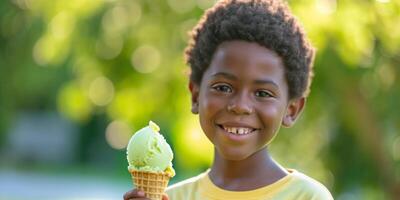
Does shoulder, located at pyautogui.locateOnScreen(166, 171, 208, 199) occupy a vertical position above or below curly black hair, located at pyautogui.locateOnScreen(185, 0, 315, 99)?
below

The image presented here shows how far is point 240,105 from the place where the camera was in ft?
14.1

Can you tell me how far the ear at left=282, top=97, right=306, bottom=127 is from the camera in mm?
4621

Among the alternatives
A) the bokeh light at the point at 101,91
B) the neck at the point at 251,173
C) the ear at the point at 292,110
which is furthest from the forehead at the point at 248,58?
the bokeh light at the point at 101,91

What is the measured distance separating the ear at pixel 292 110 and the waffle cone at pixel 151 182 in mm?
643

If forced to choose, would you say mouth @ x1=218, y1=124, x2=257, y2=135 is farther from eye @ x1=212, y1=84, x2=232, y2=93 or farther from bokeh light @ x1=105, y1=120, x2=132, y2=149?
bokeh light @ x1=105, y1=120, x2=132, y2=149

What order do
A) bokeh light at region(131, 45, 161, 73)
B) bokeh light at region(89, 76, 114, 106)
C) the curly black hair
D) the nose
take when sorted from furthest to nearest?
bokeh light at region(89, 76, 114, 106)
bokeh light at region(131, 45, 161, 73)
the curly black hair
the nose

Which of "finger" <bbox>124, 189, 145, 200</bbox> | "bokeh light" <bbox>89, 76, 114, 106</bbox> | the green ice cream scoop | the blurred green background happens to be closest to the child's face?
the green ice cream scoop

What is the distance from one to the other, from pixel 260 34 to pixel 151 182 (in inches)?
28.5

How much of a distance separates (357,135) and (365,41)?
257 centimetres

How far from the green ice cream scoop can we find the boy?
258 mm

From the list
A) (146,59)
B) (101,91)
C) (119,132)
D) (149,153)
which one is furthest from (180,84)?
(149,153)

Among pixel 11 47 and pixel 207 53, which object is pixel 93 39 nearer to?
pixel 11 47

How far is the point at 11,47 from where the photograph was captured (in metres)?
11.7

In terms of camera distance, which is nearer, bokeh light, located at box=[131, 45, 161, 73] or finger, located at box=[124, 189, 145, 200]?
finger, located at box=[124, 189, 145, 200]
